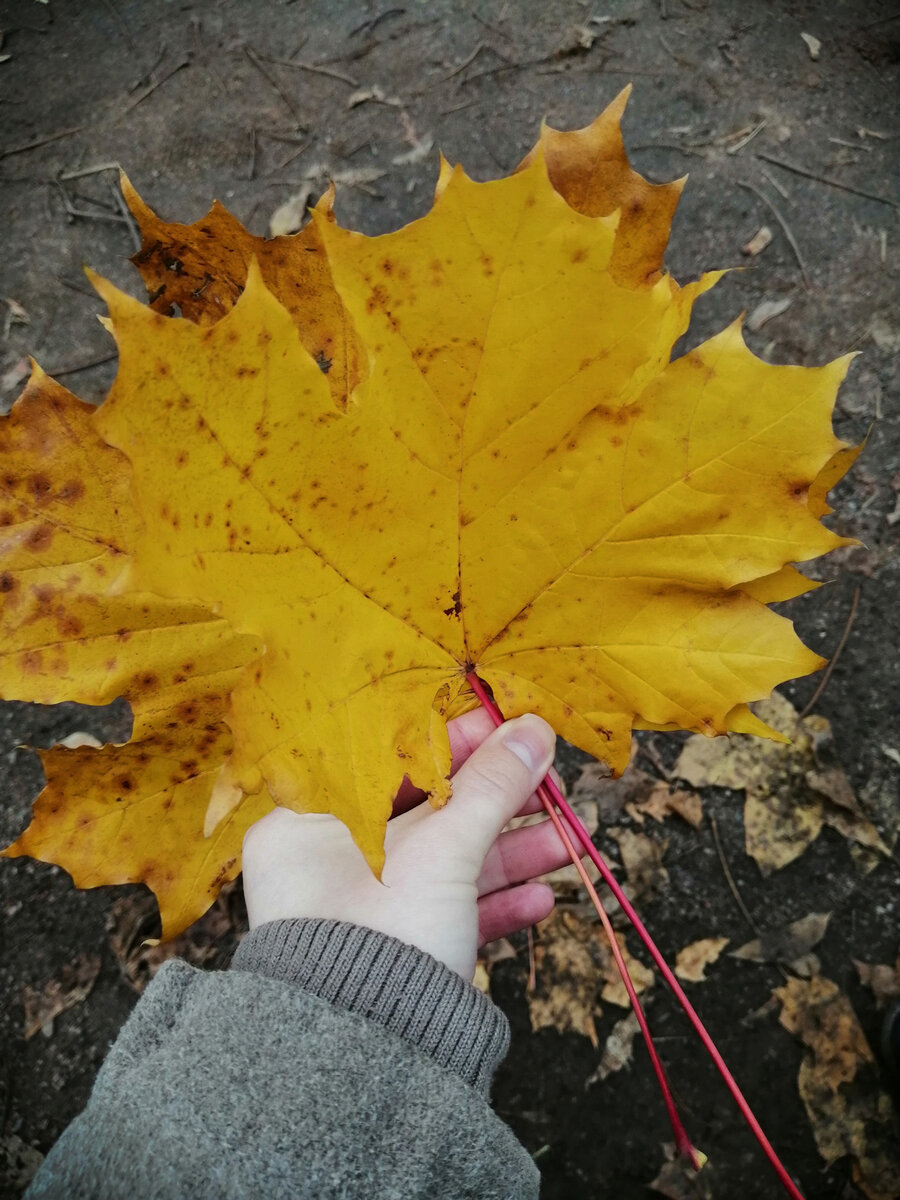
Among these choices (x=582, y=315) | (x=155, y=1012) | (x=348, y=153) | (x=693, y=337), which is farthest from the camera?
(x=348, y=153)

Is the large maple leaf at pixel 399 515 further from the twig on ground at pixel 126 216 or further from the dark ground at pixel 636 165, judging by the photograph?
the twig on ground at pixel 126 216

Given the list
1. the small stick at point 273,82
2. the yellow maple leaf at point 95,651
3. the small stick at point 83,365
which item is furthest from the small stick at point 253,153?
the yellow maple leaf at point 95,651

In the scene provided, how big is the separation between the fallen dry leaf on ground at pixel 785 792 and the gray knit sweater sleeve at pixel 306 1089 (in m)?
1.10

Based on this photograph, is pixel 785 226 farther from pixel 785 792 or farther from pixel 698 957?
pixel 698 957

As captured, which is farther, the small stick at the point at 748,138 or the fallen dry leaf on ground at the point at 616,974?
the small stick at the point at 748,138

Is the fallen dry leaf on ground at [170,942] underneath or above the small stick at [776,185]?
underneath

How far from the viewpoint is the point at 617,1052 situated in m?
1.84

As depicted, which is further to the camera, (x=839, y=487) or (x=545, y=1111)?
(x=839, y=487)

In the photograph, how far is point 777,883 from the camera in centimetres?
Answer: 192

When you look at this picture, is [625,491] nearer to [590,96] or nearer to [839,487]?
[839,487]

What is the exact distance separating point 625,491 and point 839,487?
1.56 metres

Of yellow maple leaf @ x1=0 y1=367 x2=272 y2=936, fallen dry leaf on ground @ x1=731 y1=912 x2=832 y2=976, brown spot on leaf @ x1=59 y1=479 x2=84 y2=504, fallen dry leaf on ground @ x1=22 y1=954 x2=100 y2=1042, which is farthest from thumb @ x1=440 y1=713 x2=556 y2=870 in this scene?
fallen dry leaf on ground @ x1=22 y1=954 x2=100 y2=1042

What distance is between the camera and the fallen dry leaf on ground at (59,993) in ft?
6.12

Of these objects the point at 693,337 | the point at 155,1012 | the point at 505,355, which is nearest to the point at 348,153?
the point at 693,337
